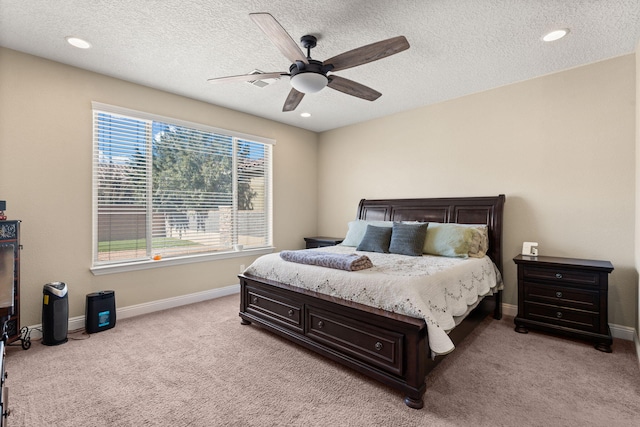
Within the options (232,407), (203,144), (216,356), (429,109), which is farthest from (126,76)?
(429,109)

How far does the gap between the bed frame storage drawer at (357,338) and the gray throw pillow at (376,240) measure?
49.9 inches

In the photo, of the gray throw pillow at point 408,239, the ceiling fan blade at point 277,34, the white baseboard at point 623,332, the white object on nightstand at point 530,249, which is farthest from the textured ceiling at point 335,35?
the white baseboard at point 623,332

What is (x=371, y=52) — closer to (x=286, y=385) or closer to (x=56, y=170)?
(x=286, y=385)

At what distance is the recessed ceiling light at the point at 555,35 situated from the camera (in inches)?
98.7

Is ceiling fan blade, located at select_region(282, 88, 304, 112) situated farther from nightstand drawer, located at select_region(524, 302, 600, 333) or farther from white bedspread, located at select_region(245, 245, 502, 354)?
nightstand drawer, located at select_region(524, 302, 600, 333)

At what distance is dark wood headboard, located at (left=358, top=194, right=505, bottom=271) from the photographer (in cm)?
356

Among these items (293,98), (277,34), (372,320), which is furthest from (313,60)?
(372,320)

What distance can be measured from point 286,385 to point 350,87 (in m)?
2.51

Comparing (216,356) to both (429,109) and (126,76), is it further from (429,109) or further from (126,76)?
(429,109)

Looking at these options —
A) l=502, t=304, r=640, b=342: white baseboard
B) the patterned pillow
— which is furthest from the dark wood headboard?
l=502, t=304, r=640, b=342: white baseboard

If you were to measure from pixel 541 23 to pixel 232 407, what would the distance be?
363 cm

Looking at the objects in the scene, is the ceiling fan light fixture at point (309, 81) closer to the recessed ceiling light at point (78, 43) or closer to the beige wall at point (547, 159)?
the recessed ceiling light at point (78, 43)

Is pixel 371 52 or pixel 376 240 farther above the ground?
pixel 371 52

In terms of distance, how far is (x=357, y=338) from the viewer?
2.30 m
